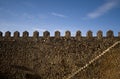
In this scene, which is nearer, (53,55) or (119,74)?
(119,74)

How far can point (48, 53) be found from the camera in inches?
721

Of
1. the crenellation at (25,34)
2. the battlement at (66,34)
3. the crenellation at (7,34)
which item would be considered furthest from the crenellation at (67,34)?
the crenellation at (7,34)

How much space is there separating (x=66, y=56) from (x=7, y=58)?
449 cm

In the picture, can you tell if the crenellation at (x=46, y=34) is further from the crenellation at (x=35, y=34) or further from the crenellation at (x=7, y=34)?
the crenellation at (x=7, y=34)

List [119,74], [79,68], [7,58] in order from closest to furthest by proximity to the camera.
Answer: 1. [119,74]
2. [79,68]
3. [7,58]

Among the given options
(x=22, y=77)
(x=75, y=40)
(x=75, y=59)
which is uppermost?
(x=75, y=40)

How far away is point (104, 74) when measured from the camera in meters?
15.8

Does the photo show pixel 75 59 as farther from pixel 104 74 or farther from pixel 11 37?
pixel 11 37

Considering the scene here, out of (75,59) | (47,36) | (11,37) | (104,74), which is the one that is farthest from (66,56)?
(11,37)

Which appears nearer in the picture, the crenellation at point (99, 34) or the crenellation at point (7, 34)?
the crenellation at point (99, 34)

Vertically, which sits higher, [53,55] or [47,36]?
[47,36]

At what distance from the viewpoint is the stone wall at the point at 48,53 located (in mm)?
17812

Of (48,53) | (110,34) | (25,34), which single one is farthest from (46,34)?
(110,34)

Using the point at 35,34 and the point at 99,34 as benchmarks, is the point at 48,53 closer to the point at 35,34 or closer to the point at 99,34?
the point at 35,34
